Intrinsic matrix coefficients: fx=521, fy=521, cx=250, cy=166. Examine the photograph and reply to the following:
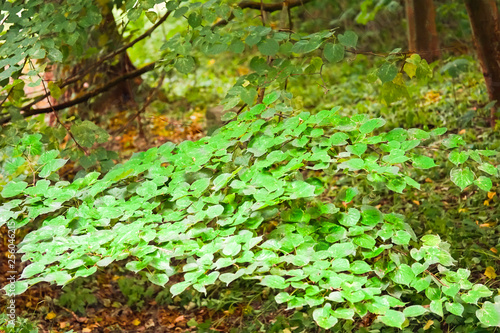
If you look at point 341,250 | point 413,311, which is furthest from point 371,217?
point 413,311

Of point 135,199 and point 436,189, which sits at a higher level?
point 135,199

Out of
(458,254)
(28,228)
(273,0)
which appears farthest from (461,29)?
(28,228)

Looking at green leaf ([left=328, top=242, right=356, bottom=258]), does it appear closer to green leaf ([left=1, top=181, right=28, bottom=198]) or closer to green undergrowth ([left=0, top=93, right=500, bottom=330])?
green undergrowth ([left=0, top=93, right=500, bottom=330])

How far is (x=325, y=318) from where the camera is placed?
1.74 metres

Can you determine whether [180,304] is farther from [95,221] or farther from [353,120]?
[353,120]

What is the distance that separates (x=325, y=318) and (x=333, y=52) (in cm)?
129

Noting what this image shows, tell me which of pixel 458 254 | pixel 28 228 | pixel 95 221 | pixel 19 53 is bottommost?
pixel 458 254

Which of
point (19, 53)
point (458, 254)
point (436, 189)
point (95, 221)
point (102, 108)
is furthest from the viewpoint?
point (102, 108)

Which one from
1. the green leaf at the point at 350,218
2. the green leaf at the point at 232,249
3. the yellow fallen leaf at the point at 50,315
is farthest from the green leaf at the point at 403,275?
Answer: the yellow fallen leaf at the point at 50,315

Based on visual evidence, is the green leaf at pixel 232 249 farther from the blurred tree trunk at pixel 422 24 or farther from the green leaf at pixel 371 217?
the blurred tree trunk at pixel 422 24

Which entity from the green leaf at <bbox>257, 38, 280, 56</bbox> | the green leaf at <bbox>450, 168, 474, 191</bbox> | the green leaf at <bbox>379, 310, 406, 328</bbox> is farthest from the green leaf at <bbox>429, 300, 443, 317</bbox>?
the green leaf at <bbox>257, 38, 280, 56</bbox>

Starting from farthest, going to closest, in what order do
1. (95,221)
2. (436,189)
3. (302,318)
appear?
(436,189) → (302,318) → (95,221)

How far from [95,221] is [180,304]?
1.61m

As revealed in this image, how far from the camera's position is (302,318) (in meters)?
2.93
